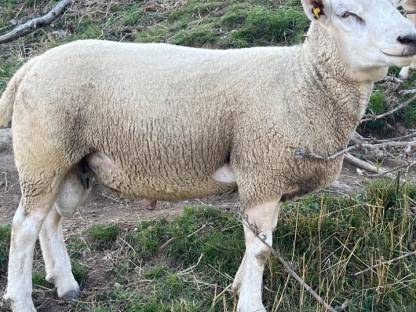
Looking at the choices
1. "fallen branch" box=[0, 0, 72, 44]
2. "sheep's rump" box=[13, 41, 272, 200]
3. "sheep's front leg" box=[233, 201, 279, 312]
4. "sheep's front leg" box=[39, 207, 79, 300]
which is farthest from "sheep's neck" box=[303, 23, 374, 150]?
"fallen branch" box=[0, 0, 72, 44]

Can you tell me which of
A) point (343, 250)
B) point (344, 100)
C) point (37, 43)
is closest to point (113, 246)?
point (343, 250)

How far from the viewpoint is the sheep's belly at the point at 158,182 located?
4117mm

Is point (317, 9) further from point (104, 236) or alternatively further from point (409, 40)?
point (104, 236)

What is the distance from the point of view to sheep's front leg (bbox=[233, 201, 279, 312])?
158 inches

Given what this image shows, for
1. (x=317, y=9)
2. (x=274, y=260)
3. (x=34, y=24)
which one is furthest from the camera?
(x=34, y=24)

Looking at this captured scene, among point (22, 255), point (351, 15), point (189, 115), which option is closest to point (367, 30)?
point (351, 15)

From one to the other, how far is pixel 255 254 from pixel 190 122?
2.54 ft

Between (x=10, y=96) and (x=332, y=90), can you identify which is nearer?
(x=332, y=90)

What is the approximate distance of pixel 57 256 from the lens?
4.59 m

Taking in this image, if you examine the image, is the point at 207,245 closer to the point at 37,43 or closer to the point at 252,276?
the point at 252,276

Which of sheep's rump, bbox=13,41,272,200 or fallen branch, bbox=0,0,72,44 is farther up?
sheep's rump, bbox=13,41,272,200

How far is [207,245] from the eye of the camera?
4742 mm

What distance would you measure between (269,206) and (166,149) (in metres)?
0.62

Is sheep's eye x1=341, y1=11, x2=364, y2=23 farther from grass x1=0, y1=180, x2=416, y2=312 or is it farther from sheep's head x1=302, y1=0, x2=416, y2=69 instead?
grass x1=0, y1=180, x2=416, y2=312
